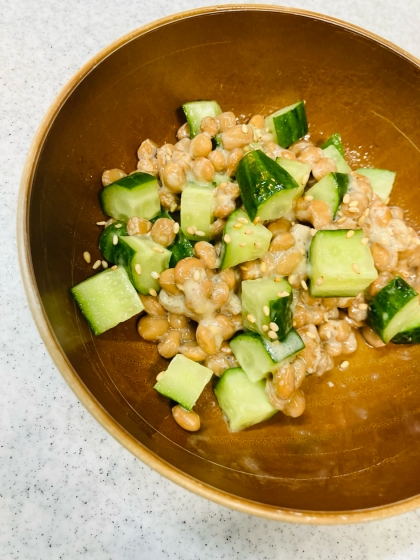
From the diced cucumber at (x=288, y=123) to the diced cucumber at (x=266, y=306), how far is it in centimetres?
76

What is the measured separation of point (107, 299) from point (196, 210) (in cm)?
52

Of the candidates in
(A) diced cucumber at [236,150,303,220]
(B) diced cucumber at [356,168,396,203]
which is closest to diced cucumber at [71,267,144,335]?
(A) diced cucumber at [236,150,303,220]

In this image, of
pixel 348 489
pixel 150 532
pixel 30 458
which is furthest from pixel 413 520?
pixel 30 458

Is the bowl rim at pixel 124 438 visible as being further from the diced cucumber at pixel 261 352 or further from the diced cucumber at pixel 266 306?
the diced cucumber at pixel 266 306

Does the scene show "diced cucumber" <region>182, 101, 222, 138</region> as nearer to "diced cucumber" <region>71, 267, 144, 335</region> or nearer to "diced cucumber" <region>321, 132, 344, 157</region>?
"diced cucumber" <region>321, 132, 344, 157</region>

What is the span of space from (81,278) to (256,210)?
74 centimetres

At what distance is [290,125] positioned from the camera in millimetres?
2170

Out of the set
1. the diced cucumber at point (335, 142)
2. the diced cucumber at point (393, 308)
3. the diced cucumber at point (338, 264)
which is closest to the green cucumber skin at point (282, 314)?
the diced cucumber at point (338, 264)

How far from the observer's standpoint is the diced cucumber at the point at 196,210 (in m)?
1.86

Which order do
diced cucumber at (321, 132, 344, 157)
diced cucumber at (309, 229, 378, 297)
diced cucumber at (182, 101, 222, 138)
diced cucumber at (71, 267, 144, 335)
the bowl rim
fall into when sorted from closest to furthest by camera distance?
the bowl rim → diced cucumber at (71, 267, 144, 335) → diced cucumber at (309, 229, 378, 297) → diced cucumber at (182, 101, 222, 138) → diced cucumber at (321, 132, 344, 157)

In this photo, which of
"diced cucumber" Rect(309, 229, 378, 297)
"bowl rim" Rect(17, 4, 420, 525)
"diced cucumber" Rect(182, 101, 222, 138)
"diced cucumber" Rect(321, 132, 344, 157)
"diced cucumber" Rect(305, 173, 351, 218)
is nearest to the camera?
"bowl rim" Rect(17, 4, 420, 525)

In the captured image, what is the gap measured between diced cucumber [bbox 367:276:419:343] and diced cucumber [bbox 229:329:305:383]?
16.1 inches

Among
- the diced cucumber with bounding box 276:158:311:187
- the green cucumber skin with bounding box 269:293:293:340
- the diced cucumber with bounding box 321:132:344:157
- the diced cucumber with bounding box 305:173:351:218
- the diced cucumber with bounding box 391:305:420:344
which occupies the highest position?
the diced cucumber with bounding box 321:132:344:157

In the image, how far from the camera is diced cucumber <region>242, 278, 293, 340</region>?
1.69m
